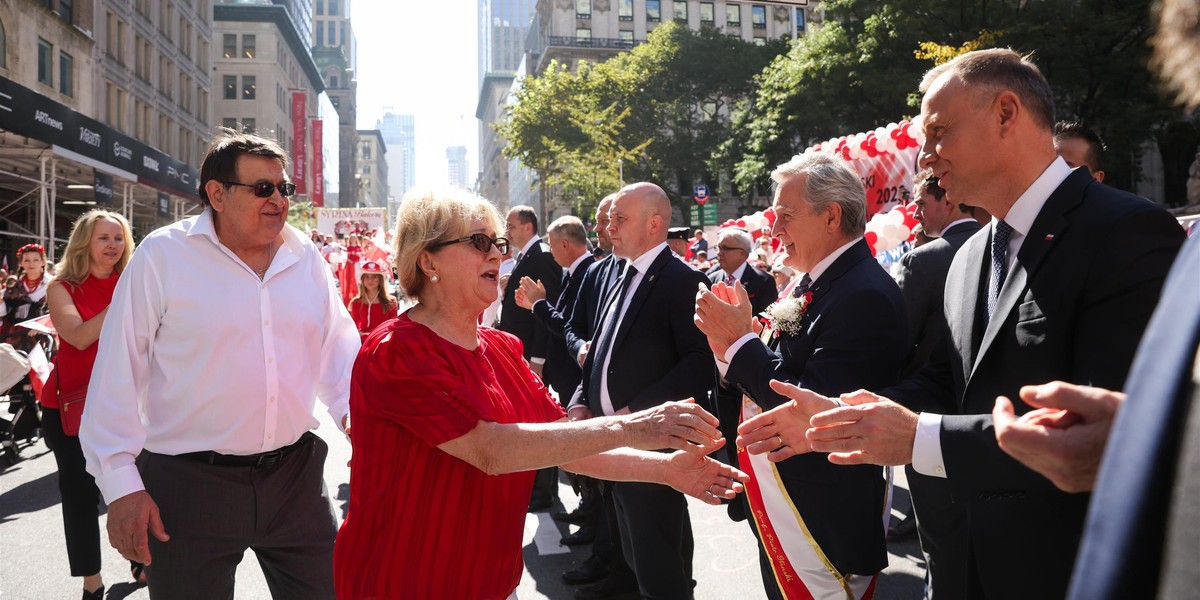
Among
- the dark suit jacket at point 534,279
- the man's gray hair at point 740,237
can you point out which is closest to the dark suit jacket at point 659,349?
the dark suit jacket at point 534,279

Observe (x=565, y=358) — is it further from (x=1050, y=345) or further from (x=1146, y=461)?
(x=1146, y=461)

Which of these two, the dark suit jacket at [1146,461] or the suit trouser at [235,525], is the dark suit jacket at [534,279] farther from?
the dark suit jacket at [1146,461]

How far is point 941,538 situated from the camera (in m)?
3.57

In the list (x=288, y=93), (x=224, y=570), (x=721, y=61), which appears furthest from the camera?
(x=288, y=93)

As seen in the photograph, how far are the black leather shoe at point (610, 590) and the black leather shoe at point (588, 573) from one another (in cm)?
22

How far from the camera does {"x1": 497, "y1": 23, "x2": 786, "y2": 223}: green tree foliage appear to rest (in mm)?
42812

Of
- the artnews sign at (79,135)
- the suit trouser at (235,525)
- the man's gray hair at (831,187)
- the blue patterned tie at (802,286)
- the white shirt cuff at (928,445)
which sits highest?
the artnews sign at (79,135)

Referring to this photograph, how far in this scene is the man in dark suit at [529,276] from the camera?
754 cm

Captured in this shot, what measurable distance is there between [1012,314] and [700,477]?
3.36 ft

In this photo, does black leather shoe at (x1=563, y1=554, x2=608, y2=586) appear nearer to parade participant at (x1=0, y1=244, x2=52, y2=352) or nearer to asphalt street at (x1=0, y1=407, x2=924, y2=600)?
asphalt street at (x1=0, y1=407, x2=924, y2=600)

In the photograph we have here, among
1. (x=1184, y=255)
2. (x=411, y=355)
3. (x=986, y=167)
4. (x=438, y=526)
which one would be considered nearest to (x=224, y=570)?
(x=438, y=526)

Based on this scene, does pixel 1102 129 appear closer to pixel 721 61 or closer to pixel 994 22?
pixel 994 22

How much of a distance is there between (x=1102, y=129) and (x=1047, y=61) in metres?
2.55

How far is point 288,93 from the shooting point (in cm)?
7719
